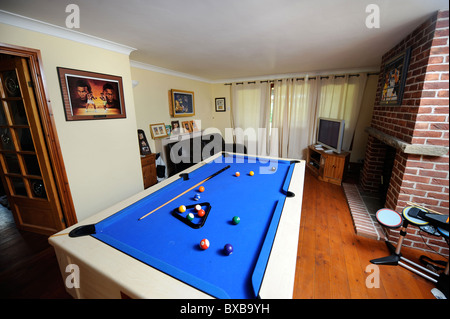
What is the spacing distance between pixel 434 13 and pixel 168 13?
7.56 ft

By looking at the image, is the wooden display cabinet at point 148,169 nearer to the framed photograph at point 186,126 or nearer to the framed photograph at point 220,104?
the framed photograph at point 186,126

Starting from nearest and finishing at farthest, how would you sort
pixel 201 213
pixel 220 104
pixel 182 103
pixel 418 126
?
pixel 201 213 < pixel 418 126 < pixel 182 103 < pixel 220 104

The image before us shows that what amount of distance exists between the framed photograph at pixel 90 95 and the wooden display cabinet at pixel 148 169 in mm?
867

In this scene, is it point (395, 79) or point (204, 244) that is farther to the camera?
point (395, 79)

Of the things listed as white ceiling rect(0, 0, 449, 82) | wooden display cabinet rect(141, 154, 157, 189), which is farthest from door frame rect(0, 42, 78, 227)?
wooden display cabinet rect(141, 154, 157, 189)

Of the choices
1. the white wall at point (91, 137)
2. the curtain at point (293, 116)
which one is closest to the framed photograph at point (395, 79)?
the curtain at point (293, 116)

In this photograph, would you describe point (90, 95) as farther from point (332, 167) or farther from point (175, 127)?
point (332, 167)

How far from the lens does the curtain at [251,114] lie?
16.2ft

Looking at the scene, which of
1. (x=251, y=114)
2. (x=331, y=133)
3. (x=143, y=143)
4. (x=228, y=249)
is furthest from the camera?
(x=251, y=114)

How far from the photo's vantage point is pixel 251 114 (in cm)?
523

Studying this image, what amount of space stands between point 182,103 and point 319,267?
155 inches

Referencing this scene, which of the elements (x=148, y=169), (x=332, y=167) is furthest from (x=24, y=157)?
(x=332, y=167)

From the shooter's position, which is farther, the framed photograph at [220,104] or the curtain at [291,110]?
the framed photograph at [220,104]
